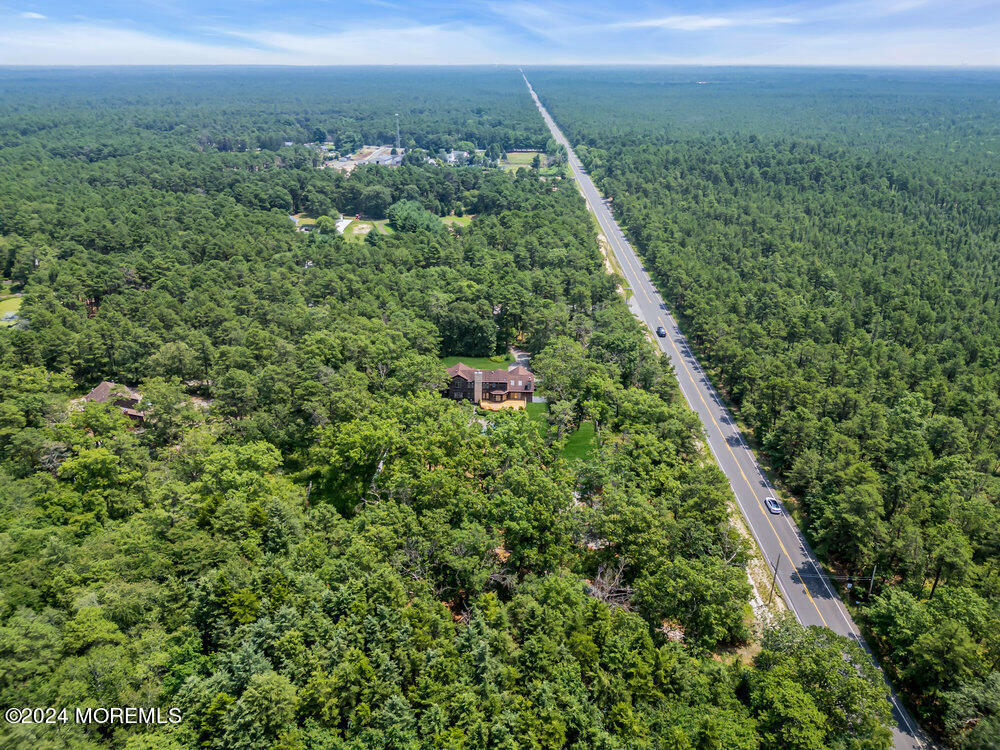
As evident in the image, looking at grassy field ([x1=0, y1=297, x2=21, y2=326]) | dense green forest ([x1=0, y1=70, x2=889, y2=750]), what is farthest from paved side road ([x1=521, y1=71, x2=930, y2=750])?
grassy field ([x1=0, y1=297, x2=21, y2=326])

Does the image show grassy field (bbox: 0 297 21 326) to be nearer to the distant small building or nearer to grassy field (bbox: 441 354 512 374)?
the distant small building

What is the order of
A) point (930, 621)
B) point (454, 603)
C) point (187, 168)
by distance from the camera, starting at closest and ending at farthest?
point (930, 621), point (454, 603), point (187, 168)

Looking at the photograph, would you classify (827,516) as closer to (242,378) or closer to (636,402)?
(636,402)

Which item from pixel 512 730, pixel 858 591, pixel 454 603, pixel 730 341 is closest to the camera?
pixel 512 730

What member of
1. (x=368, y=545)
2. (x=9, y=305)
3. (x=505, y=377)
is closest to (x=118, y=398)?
(x=368, y=545)

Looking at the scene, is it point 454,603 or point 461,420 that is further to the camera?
point 461,420

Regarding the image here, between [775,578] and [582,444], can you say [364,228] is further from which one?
[775,578]

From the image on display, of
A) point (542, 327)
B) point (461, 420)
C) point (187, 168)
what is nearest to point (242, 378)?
point (461, 420)
